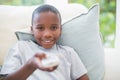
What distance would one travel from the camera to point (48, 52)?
4.17 feet

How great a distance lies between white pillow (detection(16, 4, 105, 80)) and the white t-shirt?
5cm

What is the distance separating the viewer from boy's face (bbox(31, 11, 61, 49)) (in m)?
1.21

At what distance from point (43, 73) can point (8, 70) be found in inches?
6.0

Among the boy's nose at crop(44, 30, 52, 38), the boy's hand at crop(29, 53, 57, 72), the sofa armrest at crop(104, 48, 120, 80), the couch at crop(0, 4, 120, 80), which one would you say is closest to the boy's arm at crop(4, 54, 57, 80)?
the boy's hand at crop(29, 53, 57, 72)

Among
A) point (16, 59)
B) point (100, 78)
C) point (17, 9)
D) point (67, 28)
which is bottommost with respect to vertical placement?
Result: point (100, 78)

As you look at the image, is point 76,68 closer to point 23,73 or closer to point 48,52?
point 48,52

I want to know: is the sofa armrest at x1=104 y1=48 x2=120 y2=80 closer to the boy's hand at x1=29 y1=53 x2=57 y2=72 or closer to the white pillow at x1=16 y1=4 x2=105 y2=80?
the white pillow at x1=16 y1=4 x2=105 y2=80

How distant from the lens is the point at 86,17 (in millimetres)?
1341

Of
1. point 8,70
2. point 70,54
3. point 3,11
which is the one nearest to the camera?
point 8,70

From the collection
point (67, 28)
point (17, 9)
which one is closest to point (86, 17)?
point (67, 28)

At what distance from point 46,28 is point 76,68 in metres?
0.24

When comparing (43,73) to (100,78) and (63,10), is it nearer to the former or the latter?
(100,78)

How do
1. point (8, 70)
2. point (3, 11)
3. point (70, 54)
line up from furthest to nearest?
point (3, 11) < point (70, 54) < point (8, 70)

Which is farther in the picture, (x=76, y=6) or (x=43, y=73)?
(x=76, y=6)
